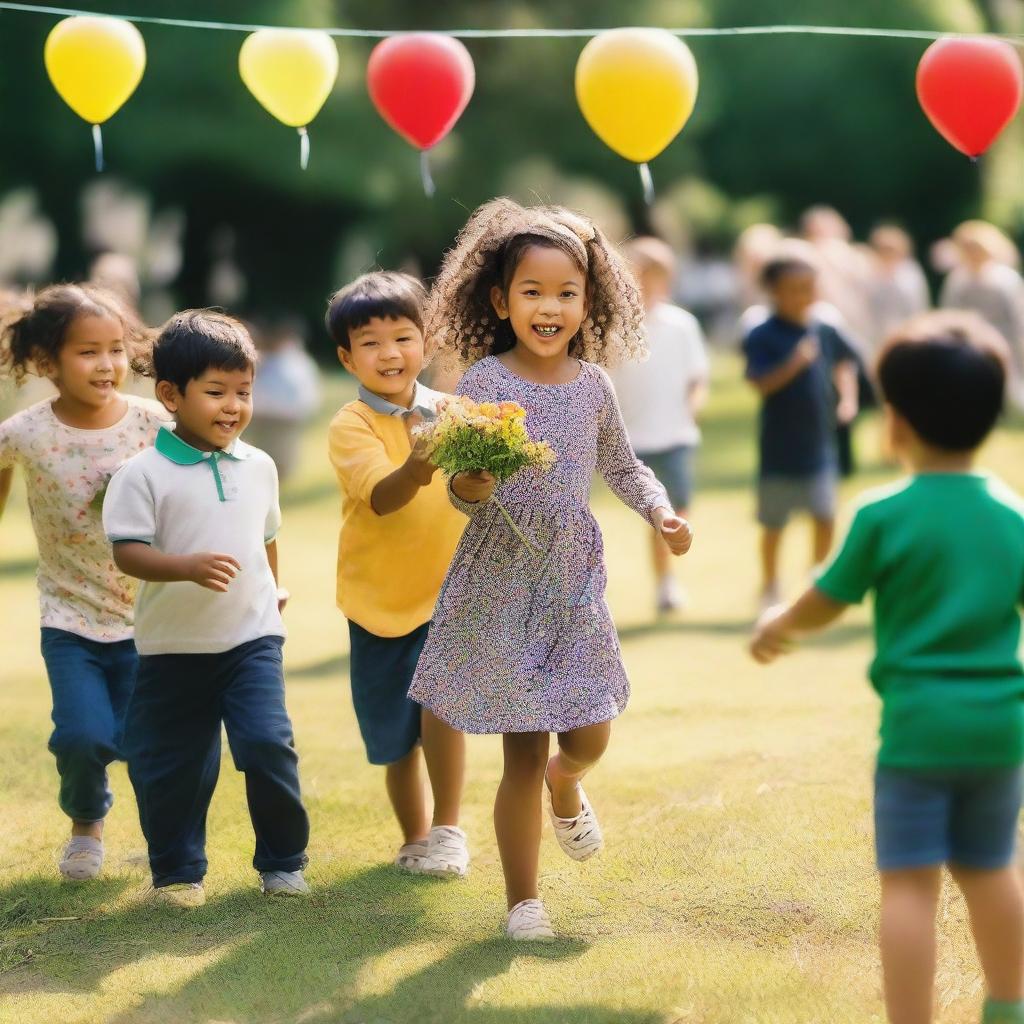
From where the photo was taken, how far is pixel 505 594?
454 centimetres

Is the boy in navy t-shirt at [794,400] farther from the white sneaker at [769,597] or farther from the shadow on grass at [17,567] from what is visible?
the shadow on grass at [17,567]

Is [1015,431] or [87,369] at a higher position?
[87,369]

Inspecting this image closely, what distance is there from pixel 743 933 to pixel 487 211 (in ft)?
6.91

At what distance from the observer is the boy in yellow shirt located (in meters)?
5.11

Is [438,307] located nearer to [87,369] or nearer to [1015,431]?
[87,369]

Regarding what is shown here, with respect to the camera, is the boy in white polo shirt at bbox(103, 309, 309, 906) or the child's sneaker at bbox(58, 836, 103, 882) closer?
the boy in white polo shirt at bbox(103, 309, 309, 906)

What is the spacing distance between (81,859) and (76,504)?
42.6 inches

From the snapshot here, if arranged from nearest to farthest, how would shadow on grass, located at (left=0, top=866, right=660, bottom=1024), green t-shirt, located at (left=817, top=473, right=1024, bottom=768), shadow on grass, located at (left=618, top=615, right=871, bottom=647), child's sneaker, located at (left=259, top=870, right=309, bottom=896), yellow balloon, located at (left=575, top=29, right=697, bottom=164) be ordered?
green t-shirt, located at (left=817, top=473, right=1024, bottom=768) → shadow on grass, located at (left=0, top=866, right=660, bottom=1024) → child's sneaker, located at (left=259, top=870, right=309, bottom=896) → yellow balloon, located at (left=575, top=29, right=697, bottom=164) → shadow on grass, located at (left=618, top=615, right=871, bottom=647)

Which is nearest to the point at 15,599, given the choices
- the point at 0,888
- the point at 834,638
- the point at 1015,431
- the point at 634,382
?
the point at 634,382

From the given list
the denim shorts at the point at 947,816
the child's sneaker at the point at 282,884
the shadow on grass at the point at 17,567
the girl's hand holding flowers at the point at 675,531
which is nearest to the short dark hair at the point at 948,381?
the denim shorts at the point at 947,816

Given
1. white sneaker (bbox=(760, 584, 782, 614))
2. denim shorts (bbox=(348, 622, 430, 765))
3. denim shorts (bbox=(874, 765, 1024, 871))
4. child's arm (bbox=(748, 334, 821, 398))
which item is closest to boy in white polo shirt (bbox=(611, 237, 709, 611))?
child's arm (bbox=(748, 334, 821, 398))

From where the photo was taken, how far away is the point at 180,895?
497 centimetres

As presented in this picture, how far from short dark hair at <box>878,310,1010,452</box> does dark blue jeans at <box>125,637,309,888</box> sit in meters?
2.12

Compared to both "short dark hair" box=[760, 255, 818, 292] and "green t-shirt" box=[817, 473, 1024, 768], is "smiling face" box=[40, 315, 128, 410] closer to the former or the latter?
"green t-shirt" box=[817, 473, 1024, 768]
